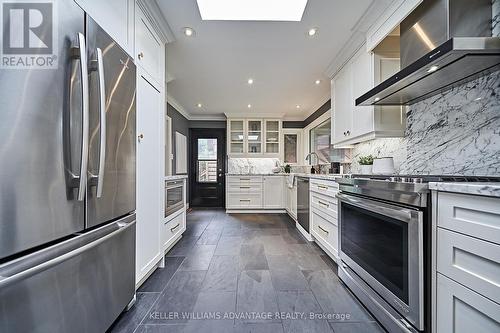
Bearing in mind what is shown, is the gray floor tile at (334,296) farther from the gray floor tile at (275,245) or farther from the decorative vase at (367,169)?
the decorative vase at (367,169)

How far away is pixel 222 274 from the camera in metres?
2.04

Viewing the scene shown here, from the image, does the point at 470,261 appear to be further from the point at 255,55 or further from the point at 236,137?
the point at 236,137

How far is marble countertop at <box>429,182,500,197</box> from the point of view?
785mm

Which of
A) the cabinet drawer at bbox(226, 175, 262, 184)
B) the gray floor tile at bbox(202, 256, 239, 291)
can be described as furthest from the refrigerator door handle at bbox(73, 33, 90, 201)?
the cabinet drawer at bbox(226, 175, 262, 184)

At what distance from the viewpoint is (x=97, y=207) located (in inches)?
44.3

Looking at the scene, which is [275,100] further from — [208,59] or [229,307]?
[229,307]

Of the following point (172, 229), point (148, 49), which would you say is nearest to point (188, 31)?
point (148, 49)

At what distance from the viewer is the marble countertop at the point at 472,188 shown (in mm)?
785

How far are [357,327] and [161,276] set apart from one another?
1.66 meters

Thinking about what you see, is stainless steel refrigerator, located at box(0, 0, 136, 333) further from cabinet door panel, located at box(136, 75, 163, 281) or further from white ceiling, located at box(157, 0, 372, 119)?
white ceiling, located at box(157, 0, 372, 119)

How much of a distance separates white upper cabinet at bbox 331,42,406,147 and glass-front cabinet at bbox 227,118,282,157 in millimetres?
2644

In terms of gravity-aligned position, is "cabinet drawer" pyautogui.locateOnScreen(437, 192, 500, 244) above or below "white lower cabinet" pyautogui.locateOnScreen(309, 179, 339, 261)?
above

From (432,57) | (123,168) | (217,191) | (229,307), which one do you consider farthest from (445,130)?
(217,191)

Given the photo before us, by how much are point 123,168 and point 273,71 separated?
2.53 meters
